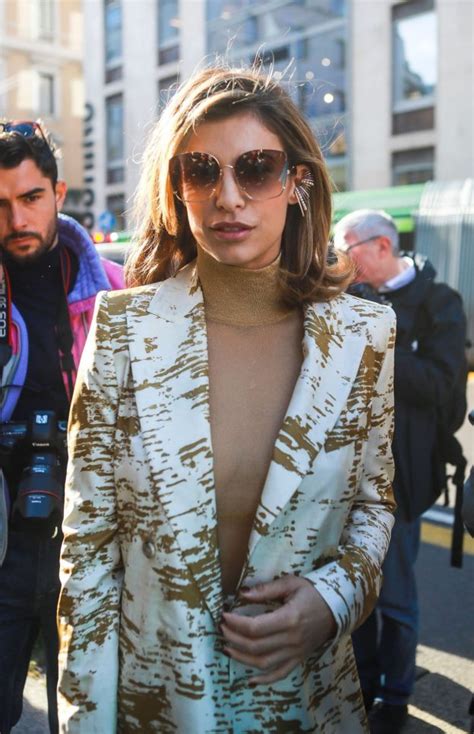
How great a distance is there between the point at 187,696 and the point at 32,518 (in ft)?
2.68

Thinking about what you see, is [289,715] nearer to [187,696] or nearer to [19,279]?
[187,696]

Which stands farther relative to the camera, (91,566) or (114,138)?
(114,138)

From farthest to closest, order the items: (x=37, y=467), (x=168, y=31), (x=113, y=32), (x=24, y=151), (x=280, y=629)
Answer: (x=113, y=32) < (x=168, y=31) < (x=24, y=151) < (x=37, y=467) < (x=280, y=629)

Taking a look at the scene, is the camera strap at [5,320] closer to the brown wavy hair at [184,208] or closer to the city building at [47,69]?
the brown wavy hair at [184,208]

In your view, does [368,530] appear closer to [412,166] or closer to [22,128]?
[22,128]

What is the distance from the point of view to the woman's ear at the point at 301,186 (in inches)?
69.0

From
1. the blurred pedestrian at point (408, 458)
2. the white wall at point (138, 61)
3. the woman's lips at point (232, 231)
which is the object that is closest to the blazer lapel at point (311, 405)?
the woman's lips at point (232, 231)

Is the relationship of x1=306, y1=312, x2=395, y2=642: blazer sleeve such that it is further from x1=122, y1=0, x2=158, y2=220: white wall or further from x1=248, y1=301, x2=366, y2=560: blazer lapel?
x1=122, y1=0, x2=158, y2=220: white wall

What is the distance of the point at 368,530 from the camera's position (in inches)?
65.7

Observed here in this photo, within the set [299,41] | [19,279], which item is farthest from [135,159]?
[299,41]

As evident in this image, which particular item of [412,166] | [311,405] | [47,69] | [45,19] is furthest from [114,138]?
[311,405]

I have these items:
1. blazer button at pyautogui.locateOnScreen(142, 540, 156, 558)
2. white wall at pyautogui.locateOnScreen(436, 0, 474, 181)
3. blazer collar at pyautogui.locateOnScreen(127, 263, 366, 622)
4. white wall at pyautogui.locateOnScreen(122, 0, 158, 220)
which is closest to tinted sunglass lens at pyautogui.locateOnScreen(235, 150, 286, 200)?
blazer collar at pyautogui.locateOnScreen(127, 263, 366, 622)

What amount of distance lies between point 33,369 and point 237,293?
0.87 meters

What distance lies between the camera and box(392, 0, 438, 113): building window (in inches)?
694
